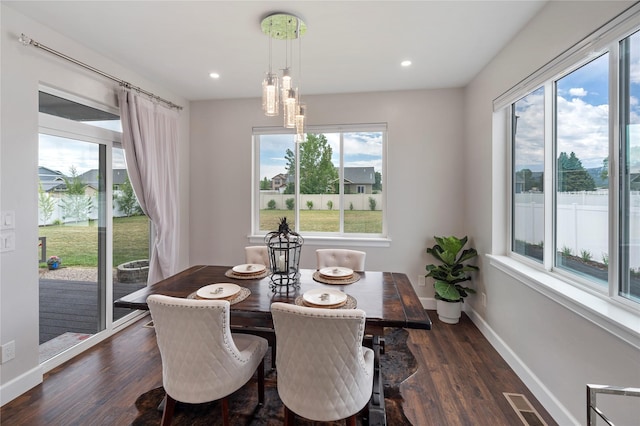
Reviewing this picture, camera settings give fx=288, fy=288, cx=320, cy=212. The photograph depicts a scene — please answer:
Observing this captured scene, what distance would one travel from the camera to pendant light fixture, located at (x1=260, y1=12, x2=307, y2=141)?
190cm

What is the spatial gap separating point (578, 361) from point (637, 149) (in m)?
1.18

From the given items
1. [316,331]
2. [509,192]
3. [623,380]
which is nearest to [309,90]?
[509,192]

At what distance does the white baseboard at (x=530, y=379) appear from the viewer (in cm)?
173

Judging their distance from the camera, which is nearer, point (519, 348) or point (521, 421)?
point (521, 421)

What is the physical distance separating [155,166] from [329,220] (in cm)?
211

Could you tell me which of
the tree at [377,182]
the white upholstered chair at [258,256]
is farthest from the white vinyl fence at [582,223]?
the white upholstered chair at [258,256]

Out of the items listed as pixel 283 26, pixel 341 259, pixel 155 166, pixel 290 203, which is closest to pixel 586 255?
pixel 341 259

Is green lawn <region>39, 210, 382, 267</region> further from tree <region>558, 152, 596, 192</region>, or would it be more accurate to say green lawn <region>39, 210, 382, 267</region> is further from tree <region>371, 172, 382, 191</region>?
tree <region>558, 152, 596, 192</region>

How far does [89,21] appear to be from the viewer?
215 centimetres

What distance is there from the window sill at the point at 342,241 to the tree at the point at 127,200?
139cm

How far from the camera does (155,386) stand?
6.91ft

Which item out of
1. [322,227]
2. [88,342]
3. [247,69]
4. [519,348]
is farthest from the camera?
[322,227]

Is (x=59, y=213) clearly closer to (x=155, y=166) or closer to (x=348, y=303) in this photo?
(x=155, y=166)

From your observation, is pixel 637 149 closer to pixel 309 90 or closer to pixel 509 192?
pixel 509 192
